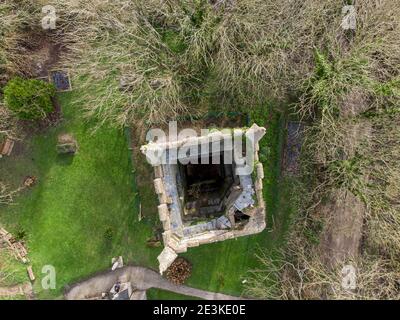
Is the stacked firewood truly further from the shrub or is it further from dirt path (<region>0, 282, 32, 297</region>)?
the shrub

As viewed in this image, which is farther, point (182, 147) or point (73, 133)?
point (73, 133)

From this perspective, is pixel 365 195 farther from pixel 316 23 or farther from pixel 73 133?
pixel 73 133

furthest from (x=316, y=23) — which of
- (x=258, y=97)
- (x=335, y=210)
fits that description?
(x=335, y=210)

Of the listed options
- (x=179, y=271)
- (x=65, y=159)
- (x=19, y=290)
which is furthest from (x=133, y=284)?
(x=65, y=159)

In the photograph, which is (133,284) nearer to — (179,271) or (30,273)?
(179,271)

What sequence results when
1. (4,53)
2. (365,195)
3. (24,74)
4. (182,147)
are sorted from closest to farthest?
(182,147) < (365,195) < (4,53) < (24,74)

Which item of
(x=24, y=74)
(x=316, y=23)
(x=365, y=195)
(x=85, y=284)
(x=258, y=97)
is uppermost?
(x=316, y=23)

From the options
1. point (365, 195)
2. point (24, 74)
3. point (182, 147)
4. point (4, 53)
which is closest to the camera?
point (182, 147)

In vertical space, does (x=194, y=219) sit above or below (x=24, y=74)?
below
